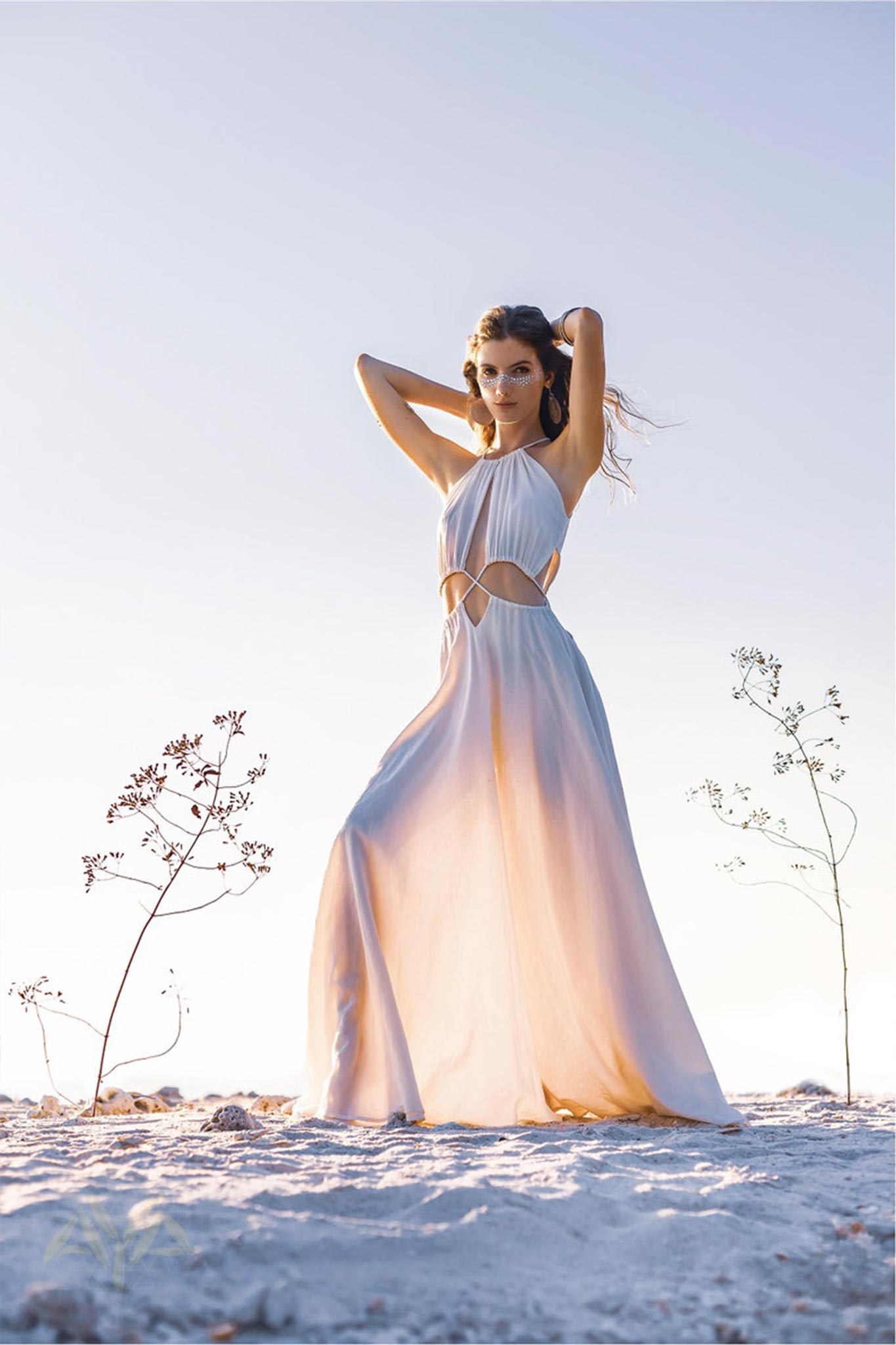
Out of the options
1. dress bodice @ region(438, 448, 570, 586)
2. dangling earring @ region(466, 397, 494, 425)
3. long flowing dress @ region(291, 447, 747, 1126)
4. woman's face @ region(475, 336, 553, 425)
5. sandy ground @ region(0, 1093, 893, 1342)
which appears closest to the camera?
sandy ground @ region(0, 1093, 893, 1342)

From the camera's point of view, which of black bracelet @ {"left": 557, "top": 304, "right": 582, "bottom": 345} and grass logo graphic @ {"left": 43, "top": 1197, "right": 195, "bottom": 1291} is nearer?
grass logo graphic @ {"left": 43, "top": 1197, "right": 195, "bottom": 1291}

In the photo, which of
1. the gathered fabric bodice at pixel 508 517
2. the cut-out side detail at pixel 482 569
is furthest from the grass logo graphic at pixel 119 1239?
the gathered fabric bodice at pixel 508 517

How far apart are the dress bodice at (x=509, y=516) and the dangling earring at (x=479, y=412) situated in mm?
398

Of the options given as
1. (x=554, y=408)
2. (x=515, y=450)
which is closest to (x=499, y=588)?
(x=515, y=450)

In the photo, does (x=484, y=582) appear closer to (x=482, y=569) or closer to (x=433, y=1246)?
(x=482, y=569)

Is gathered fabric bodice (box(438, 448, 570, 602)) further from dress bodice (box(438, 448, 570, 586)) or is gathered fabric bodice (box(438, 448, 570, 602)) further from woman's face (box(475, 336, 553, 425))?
woman's face (box(475, 336, 553, 425))

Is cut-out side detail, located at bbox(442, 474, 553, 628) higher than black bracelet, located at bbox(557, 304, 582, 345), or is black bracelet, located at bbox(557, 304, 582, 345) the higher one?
black bracelet, located at bbox(557, 304, 582, 345)

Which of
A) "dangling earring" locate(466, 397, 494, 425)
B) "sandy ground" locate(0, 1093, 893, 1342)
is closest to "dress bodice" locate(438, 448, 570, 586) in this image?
"dangling earring" locate(466, 397, 494, 425)

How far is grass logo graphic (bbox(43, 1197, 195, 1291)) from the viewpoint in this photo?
5.66 ft

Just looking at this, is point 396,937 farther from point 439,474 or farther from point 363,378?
point 363,378

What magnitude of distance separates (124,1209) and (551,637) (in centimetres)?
254

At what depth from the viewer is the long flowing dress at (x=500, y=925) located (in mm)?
3564

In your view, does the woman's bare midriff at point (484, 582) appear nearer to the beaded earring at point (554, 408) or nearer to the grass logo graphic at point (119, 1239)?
the beaded earring at point (554, 408)

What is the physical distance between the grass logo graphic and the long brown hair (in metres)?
3.15
